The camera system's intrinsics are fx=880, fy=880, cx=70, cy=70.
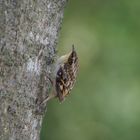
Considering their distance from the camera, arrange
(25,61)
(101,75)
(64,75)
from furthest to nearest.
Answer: (101,75)
(64,75)
(25,61)

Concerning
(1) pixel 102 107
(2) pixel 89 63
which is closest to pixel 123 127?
(1) pixel 102 107

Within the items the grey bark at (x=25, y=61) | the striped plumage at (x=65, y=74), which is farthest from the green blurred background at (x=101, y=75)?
the grey bark at (x=25, y=61)

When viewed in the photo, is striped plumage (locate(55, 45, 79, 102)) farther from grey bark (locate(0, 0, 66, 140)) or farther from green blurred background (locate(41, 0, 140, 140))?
green blurred background (locate(41, 0, 140, 140))

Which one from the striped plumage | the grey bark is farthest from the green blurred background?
the grey bark

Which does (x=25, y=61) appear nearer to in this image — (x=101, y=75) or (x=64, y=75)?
(x=64, y=75)

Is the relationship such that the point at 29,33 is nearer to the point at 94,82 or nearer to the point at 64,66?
the point at 64,66

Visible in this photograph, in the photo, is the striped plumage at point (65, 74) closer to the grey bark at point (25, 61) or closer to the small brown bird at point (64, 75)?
the small brown bird at point (64, 75)

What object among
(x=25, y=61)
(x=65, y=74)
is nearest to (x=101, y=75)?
(x=65, y=74)
